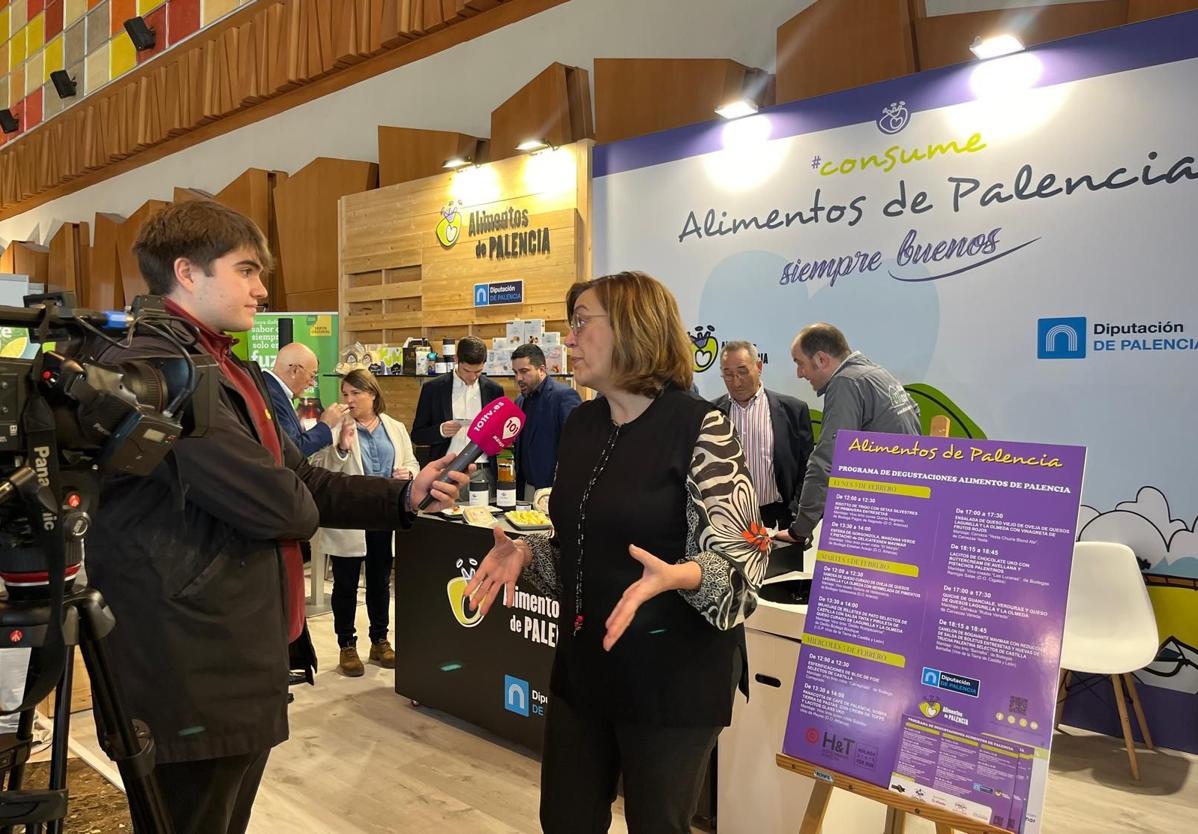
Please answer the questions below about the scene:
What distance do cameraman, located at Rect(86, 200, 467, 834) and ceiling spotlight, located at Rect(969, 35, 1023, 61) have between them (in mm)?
3592

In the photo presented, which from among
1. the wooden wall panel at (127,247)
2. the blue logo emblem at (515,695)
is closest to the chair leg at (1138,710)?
the blue logo emblem at (515,695)

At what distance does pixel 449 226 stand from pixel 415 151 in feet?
3.27

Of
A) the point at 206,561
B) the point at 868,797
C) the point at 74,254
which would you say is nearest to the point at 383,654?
the point at 868,797

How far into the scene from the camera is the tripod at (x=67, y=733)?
97cm

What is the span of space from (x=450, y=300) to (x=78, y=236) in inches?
367

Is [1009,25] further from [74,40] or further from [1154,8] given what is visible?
[74,40]

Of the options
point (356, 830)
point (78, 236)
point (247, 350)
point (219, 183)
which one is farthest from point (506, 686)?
point (78, 236)

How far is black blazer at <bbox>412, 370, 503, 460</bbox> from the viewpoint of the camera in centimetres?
568

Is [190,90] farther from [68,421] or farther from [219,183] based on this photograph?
[68,421]

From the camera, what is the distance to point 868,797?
1973 mm

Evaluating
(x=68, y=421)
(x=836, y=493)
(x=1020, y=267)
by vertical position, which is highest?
(x=1020, y=267)

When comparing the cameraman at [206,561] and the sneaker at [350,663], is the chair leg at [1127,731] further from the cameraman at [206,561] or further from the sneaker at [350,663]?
the sneaker at [350,663]

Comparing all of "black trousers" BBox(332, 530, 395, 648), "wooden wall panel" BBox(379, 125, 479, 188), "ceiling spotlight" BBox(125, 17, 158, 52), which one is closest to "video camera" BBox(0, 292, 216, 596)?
"black trousers" BBox(332, 530, 395, 648)

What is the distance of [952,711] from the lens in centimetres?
184
